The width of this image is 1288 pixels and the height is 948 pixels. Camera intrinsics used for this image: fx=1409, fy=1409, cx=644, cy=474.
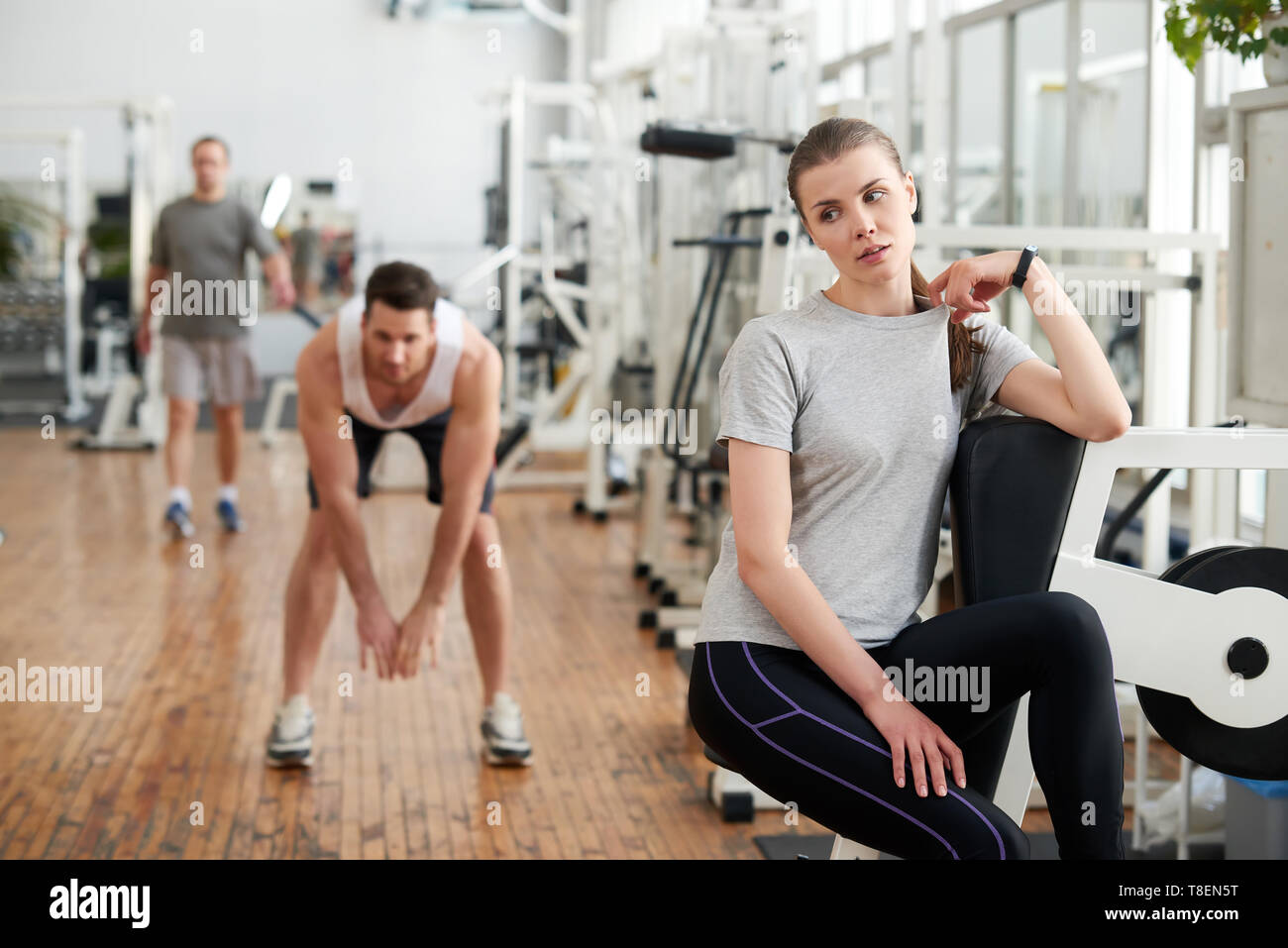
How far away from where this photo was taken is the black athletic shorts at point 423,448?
2.55m

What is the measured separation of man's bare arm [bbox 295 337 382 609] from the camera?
7.66 feet

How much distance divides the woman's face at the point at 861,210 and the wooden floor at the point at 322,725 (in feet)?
3.95

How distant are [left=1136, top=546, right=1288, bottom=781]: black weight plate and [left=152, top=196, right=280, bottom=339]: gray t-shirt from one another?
12.8 ft

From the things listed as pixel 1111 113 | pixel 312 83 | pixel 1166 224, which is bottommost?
pixel 1166 224

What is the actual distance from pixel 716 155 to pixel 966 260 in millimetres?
1647

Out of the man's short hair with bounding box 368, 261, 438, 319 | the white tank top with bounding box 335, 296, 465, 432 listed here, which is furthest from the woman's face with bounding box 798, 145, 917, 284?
the white tank top with bounding box 335, 296, 465, 432

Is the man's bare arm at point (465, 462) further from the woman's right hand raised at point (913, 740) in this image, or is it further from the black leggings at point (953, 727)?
the woman's right hand raised at point (913, 740)

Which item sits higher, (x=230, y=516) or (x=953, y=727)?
(x=953, y=727)

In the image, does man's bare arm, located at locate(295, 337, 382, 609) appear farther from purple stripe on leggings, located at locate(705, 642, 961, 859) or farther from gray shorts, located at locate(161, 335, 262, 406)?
gray shorts, located at locate(161, 335, 262, 406)

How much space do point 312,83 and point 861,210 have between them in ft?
35.2

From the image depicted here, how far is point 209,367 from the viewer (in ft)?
15.7

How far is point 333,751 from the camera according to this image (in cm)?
Result: 280

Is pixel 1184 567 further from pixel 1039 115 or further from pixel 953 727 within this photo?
pixel 1039 115

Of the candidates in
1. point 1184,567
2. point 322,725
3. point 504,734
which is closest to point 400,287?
point 504,734
